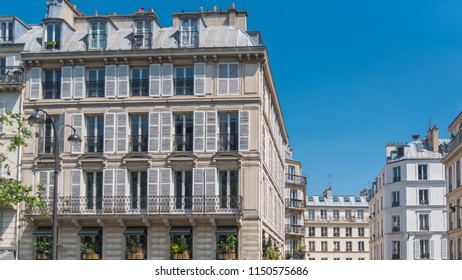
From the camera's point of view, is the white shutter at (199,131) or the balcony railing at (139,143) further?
the balcony railing at (139,143)

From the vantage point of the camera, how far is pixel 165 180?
103 ft

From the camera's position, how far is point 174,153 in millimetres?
31484

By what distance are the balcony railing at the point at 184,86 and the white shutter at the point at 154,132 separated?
1458mm

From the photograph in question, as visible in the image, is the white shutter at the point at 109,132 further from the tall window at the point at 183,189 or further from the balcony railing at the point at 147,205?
the tall window at the point at 183,189

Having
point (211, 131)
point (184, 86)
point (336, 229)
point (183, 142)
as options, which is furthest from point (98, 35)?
point (336, 229)

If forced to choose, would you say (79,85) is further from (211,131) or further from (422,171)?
(422,171)

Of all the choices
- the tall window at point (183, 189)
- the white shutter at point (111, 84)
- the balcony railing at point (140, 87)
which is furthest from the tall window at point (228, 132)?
the white shutter at point (111, 84)

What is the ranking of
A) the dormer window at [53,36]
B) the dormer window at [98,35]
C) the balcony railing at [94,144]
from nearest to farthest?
the balcony railing at [94,144] → the dormer window at [98,35] → the dormer window at [53,36]

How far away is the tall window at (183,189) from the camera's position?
30969mm

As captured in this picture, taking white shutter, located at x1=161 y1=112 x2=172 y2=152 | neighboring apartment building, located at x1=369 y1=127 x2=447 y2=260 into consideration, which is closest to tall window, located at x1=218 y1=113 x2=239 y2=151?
white shutter, located at x1=161 y1=112 x2=172 y2=152

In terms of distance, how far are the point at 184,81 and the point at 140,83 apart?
203 centimetres

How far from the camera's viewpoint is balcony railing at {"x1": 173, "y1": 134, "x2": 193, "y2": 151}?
104ft

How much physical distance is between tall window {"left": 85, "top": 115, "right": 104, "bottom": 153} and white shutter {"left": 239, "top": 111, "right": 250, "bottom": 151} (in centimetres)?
631

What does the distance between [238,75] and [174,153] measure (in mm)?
4433
